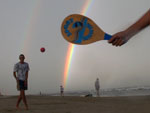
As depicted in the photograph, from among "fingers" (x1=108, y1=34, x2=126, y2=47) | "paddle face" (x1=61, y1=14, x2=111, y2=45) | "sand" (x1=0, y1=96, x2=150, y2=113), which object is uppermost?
"paddle face" (x1=61, y1=14, x2=111, y2=45)

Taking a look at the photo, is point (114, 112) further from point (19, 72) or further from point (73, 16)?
point (73, 16)

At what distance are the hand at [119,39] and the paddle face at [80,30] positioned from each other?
0.20m

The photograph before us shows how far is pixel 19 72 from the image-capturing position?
7109 millimetres

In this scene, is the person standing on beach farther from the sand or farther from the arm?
the arm

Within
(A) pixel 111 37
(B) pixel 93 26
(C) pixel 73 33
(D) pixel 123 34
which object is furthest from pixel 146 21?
(C) pixel 73 33

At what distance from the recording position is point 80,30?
215 centimetres

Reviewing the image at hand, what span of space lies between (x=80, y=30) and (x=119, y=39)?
0.42 meters

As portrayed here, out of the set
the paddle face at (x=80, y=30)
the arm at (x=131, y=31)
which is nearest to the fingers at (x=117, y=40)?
the arm at (x=131, y=31)

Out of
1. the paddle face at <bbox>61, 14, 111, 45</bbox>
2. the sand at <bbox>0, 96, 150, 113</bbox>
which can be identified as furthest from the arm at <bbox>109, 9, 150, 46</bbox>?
the sand at <bbox>0, 96, 150, 113</bbox>

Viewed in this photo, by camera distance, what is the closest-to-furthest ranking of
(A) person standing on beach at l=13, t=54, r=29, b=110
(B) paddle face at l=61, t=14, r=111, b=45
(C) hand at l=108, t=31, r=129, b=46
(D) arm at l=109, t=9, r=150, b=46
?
(D) arm at l=109, t=9, r=150, b=46, (C) hand at l=108, t=31, r=129, b=46, (B) paddle face at l=61, t=14, r=111, b=45, (A) person standing on beach at l=13, t=54, r=29, b=110

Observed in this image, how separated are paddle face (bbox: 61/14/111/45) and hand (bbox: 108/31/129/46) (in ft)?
0.64

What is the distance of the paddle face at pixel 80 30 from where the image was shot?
210 cm

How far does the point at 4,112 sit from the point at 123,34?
219 inches

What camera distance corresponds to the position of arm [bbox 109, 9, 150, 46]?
5.36 feet
